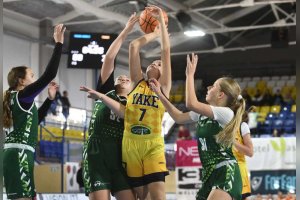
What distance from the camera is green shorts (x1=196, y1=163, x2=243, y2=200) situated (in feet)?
15.9

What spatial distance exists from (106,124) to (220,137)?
118 cm

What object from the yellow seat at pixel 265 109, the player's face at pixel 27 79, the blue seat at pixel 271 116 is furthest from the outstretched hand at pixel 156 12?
the yellow seat at pixel 265 109

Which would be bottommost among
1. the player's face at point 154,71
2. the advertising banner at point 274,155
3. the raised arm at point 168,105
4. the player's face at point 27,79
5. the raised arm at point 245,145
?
the advertising banner at point 274,155

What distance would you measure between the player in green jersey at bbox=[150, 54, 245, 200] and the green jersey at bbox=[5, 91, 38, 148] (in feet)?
3.49

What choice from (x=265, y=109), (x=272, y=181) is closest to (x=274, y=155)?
(x=272, y=181)

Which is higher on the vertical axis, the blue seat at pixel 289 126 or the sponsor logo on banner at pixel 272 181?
the blue seat at pixel 289 126

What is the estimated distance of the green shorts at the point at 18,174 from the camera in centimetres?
490

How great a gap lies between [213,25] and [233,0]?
2.98 m

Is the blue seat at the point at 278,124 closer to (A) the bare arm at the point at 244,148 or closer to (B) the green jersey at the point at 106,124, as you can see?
(A) the bare arm at the point at 244,148

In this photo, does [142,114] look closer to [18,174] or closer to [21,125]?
[21,125]

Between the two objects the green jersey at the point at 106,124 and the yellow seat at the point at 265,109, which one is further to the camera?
the yellow seat at the point at 265,109

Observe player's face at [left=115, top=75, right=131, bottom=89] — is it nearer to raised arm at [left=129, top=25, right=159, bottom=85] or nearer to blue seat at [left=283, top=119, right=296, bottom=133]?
raised arm at [left=129, top=25, right=159, bottom=85]

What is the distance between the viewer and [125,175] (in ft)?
17.4

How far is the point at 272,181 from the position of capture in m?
14.1
